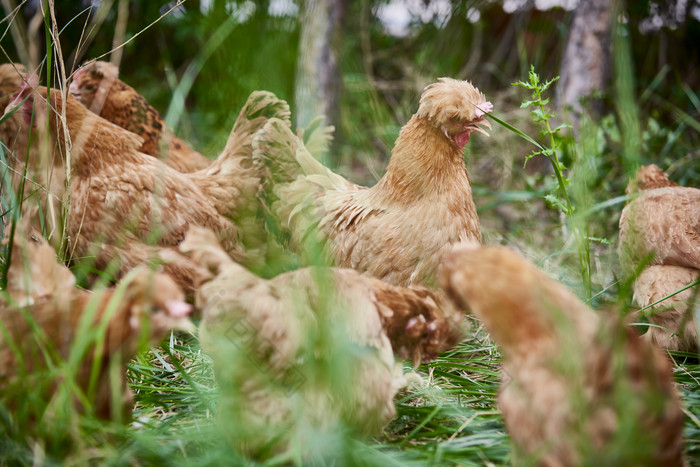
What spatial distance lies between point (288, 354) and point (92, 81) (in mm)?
2784

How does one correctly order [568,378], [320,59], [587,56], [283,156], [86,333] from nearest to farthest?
[568,378] < [86,333] < [283,156] < [587,56] < [320,59]

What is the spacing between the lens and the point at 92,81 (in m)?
3.31

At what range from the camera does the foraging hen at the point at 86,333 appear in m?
1.28

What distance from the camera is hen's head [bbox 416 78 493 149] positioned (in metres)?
2.24

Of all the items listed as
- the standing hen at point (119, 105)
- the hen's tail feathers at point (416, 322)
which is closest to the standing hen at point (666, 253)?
the hen's tail feathers at point (416, 322)

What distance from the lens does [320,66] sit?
15.2 feet

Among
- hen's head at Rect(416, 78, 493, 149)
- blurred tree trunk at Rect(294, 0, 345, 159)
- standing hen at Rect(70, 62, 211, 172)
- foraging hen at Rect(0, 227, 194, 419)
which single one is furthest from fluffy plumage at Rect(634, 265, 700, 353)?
blurred tree trunk at Rect(294, 0, 345, 159)

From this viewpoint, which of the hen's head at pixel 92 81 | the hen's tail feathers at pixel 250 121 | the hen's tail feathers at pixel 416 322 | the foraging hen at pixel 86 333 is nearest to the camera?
the foraging hen at pixel 86 333

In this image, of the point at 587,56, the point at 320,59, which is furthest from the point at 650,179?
the point at 320,59

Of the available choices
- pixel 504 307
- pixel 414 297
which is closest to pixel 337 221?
pixel 414 297

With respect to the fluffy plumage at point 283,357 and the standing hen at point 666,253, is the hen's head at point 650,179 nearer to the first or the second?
the standing hen at point 666,253

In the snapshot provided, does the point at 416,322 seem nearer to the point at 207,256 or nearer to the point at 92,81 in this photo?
the point at 207,256

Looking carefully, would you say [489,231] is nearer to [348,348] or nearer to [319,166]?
[319,166]

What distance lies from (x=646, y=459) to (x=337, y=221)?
1787 mm
